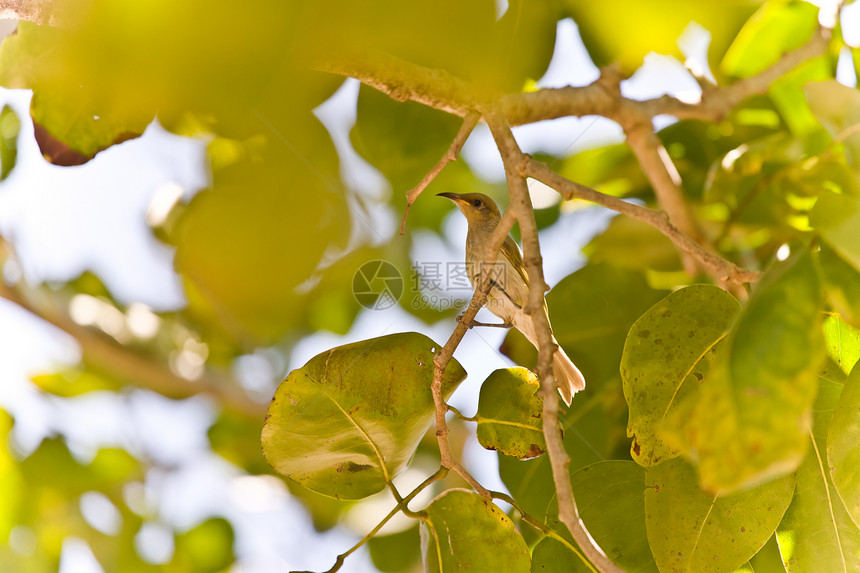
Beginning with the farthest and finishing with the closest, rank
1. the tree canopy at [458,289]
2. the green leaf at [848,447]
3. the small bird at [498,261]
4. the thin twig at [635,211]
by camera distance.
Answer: the small bird at [498,261] → the thin twig at [635,211] → the green leaf at [848,447] → the tree canopy at [458,289]

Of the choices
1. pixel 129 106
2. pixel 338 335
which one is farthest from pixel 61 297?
pixel 129 106

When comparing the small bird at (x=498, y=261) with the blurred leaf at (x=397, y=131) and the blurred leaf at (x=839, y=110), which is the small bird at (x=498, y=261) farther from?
the blurred leaf at (x=839, y=110)

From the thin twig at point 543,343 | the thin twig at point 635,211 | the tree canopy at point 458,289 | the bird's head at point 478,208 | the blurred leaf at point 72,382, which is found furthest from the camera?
the blurred leaf at point 72,382

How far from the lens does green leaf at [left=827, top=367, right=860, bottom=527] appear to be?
3.13 feet

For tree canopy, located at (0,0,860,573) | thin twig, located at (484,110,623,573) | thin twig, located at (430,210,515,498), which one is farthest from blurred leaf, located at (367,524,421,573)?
thin twig, located at (484,110,623,573)

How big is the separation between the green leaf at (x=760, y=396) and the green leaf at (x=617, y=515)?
57cm

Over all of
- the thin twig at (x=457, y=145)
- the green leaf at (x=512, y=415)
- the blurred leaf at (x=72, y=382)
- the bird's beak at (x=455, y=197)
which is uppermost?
the thin twig at (x=457, y=145)

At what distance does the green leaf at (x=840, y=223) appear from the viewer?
82 cm

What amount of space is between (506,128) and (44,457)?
7.57ft

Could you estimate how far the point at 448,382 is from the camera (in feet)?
3.94

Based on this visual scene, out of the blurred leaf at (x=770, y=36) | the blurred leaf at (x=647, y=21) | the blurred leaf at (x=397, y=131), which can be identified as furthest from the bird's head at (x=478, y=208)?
the blurred leaf at (x=647, y=21)

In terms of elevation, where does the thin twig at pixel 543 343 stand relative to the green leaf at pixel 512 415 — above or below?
above

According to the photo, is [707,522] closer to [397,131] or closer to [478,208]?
[397,131]

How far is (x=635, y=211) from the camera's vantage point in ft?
3.60
